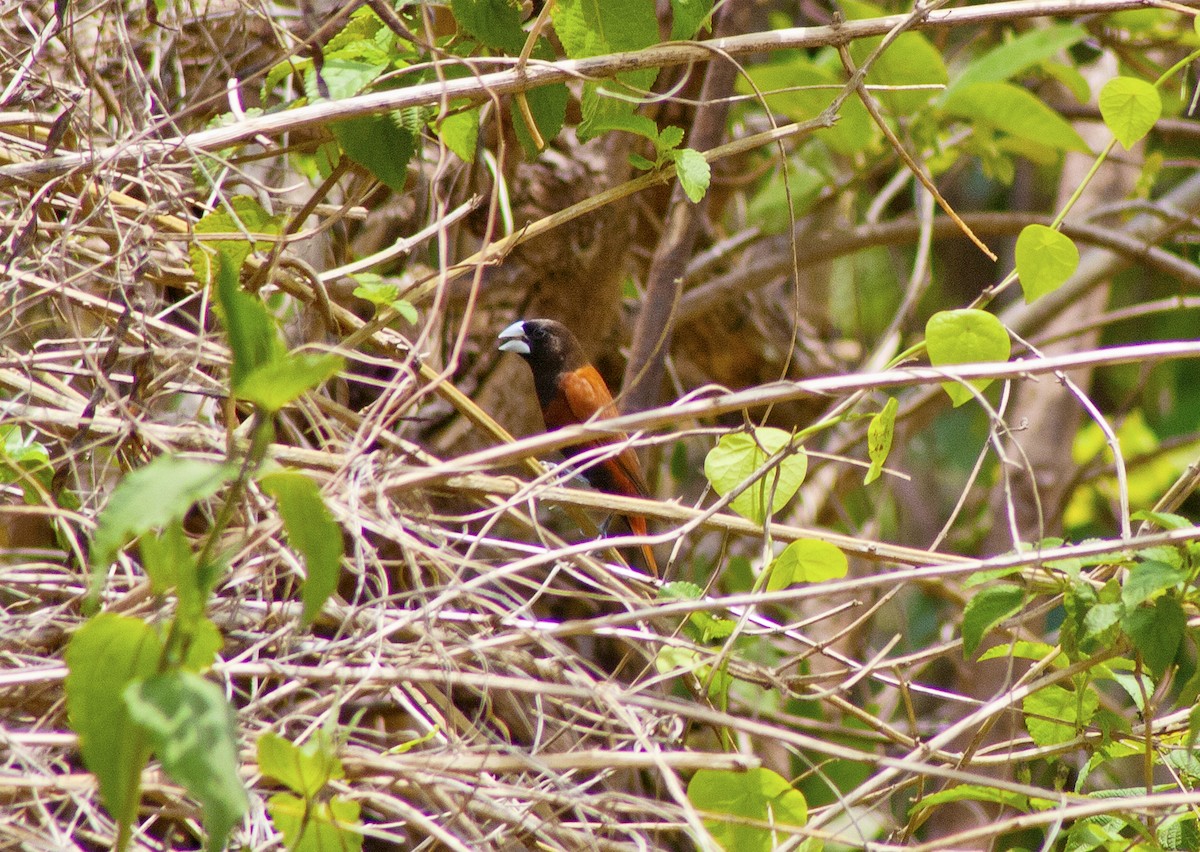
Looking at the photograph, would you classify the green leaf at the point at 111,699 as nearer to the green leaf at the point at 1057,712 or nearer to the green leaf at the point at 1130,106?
the green leaf at the point at 1057,712

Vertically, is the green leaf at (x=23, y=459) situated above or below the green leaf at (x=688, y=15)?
below

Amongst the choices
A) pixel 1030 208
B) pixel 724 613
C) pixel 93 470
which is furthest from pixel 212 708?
pixel 1030 208

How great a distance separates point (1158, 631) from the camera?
1.51 meters

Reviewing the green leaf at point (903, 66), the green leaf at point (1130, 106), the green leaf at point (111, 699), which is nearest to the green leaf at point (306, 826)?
the green leaf at point (111, 699)

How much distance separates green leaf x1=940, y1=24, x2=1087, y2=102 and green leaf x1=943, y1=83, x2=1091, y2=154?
27mm

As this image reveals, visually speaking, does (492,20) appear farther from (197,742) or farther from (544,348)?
(544,348)

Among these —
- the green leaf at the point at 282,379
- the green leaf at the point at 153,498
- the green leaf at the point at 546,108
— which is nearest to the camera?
the green leaf at the point at 153,498

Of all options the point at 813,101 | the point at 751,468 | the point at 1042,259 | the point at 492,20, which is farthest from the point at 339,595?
the point at 813,101

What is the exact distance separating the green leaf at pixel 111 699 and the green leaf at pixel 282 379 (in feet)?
0.75

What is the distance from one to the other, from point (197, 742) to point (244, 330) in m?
0.35

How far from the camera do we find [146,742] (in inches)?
38.7

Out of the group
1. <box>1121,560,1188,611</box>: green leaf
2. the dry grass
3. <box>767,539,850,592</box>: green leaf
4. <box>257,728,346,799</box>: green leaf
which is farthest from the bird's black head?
<box>257,728,346,799</box>: green leaf

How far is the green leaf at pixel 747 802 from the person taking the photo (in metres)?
1.48

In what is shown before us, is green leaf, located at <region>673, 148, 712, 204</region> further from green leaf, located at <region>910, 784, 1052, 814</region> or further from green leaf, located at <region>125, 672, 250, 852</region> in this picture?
green leaf, located at <region>125, 672, 250, 852</region>
